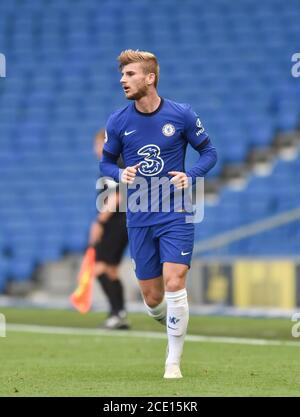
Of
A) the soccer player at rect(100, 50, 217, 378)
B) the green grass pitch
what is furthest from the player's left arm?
the green grass pitch

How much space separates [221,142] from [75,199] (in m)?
2.46

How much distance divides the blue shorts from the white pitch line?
2599 millimetres

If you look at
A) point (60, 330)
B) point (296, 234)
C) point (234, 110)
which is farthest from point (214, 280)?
point (234, 110)

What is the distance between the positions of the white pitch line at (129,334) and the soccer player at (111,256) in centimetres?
25

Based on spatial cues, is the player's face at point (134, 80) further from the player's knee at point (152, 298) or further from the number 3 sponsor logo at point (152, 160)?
the player's knee at point (152, 298)

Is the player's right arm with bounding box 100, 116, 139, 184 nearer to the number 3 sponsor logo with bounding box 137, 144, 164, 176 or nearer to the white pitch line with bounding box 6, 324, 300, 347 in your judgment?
the number 3 sponsor logo with bounding box 137, 144, 164, 176

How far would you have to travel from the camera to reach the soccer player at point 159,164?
24.2 ft

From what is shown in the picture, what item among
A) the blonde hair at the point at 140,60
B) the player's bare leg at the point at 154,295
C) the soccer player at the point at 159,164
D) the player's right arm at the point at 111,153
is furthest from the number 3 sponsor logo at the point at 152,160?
the player's bare leg at the point at 154,295

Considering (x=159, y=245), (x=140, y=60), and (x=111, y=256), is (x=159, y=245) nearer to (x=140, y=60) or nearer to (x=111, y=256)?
(x=140, y=60)

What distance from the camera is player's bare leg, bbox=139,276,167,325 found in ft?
25.4

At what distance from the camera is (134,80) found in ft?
24.3

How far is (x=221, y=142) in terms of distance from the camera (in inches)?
712

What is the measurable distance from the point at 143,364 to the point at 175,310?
1238mm

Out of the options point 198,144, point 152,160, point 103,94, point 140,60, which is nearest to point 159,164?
point 152,160
